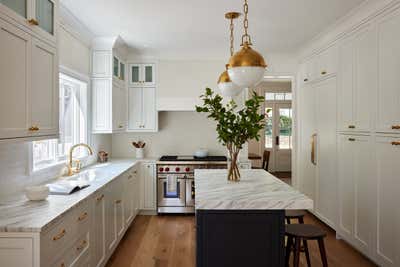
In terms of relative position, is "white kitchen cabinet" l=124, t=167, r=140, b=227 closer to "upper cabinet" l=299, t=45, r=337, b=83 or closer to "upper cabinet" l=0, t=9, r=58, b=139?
"upper cabinet" l=0, t=9, r=58, b=139

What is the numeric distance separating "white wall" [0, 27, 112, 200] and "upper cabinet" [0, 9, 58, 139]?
167 mm

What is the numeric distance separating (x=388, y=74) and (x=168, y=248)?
9.57ft

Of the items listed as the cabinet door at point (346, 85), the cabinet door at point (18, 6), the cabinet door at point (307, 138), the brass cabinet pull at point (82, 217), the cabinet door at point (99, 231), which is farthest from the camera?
the cabinet door at point (307, 138)

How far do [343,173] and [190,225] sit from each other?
2184 millimetres

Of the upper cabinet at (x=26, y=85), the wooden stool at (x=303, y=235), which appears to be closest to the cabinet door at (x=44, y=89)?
the upper cabinet at (x=26, y=85)

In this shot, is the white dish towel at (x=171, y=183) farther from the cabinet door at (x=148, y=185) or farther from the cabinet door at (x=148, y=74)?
the cabinet door at (x=148, y=74)

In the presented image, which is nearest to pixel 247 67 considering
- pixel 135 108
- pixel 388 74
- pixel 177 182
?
pixel 388 74

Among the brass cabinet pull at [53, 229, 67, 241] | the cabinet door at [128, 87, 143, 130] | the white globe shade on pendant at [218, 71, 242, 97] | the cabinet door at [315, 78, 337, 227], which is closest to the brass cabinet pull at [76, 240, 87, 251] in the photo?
the brass cabinet pull at [53, 229, 67, 241]

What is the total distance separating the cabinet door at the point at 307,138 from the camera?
4.57 meters

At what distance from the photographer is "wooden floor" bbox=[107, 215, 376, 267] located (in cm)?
325

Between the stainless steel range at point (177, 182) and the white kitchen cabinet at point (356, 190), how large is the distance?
1764 mm

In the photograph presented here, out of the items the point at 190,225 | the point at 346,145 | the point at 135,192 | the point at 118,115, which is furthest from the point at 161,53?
the point at 346,145

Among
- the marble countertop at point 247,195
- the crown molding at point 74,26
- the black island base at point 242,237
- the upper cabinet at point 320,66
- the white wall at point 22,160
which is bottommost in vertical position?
the black island base at point 242,237

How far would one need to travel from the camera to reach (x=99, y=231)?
283 centimetres
